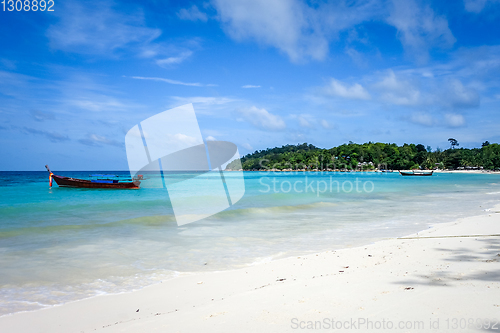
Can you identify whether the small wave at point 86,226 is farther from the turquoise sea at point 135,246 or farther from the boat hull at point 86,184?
the boat hull at point 86,184

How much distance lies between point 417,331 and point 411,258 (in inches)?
136

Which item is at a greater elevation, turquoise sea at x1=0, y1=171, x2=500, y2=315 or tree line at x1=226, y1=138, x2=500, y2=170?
tree line at x1=226, y1=138, x2=500, y2=170

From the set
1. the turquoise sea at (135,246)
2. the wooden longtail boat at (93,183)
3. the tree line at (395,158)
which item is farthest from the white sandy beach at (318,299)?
the tree line at (395,158)

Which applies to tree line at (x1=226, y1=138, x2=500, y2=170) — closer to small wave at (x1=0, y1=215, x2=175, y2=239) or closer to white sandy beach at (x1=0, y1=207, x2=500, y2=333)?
small wave at (x1=0, y1=215, x2=175, y2=239)

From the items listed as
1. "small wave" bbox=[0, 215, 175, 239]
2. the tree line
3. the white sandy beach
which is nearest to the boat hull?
"small wave" bbox=[0, 215, 175, 239]

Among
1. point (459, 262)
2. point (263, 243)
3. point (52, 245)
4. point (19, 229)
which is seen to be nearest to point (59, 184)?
point (19, 229)

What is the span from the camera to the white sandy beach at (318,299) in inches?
126

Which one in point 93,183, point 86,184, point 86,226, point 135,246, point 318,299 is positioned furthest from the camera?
point 86,184

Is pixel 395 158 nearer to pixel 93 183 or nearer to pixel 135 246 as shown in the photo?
pixel 93 183

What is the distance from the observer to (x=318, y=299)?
13.1 feet

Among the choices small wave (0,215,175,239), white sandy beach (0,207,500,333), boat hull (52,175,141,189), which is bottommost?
small wave (0,215,175,239)

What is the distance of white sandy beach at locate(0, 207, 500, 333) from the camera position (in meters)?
3.20

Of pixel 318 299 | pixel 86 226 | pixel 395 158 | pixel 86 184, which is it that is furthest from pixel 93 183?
pixel 395 158

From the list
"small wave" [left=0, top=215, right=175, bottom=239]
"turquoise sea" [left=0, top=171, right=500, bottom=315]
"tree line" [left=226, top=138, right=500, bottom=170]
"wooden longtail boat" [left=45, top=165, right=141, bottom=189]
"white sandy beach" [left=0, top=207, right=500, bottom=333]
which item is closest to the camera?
"white sandy beach" [left=0, top=207, right=500, bottom=333]
